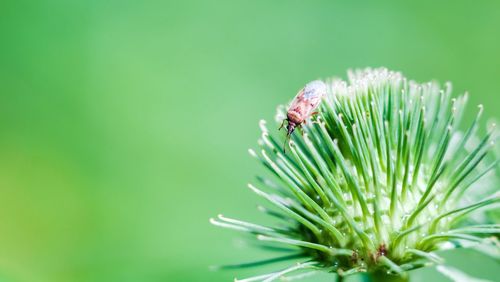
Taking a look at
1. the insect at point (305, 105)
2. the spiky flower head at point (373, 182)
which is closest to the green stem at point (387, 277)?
the spiky flower head at point (373, 182)

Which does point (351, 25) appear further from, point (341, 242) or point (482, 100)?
point (341, 242)

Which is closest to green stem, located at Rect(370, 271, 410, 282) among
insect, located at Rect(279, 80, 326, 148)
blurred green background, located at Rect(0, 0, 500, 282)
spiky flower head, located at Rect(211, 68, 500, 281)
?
spiky flower head, located at Rect(211, 68, 500, 281)

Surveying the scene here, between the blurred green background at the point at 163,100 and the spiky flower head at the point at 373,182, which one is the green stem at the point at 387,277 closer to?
the spiky flower head at the point at 373,182

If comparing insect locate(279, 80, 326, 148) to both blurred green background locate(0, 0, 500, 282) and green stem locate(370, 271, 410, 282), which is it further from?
blurred green background locate(0, 0, 500, 282)

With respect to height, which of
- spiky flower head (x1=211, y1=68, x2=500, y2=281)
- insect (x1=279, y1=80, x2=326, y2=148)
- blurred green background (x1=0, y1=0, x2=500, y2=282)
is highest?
blurred green background (x1=0, y1=0, x2=500, y2=282)

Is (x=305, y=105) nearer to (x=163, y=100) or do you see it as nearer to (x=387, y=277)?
(x=387, y=277)

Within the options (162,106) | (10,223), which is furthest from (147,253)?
(162,106)
